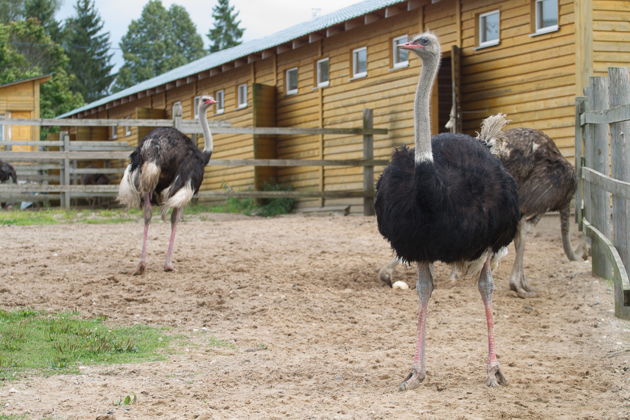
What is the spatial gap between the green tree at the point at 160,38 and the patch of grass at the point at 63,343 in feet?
251

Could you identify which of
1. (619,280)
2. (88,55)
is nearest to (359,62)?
(619,280)

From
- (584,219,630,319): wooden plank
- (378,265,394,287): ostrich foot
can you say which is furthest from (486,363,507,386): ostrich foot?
(378,265,394,287): ostrich foot

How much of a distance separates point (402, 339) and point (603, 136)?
3551mm

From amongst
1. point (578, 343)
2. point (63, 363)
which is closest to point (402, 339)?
point (578, 343)

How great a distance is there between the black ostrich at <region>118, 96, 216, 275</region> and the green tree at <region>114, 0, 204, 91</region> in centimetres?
7371

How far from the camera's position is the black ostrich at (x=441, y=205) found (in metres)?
5.23

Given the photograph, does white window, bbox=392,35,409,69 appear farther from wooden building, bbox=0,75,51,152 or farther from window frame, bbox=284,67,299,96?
wooden building, bbox=0,75,51,152

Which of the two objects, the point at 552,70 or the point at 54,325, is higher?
the point at 552,70

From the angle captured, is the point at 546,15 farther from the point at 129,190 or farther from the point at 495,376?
the point at 495,376

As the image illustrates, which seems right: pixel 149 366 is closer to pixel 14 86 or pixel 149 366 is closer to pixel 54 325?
pixel 54 325

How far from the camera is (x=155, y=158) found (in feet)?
32.2

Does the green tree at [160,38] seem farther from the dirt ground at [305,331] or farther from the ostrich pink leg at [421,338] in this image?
the ostrich pink leg at [421,338]

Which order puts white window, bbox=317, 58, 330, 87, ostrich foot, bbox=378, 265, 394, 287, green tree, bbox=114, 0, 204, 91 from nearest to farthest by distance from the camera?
ostrich foot, bbox=378, 265, 394, 287
white window, bbox=317, 58, 330, 87
green tree, bbox=114, 0, 204, 91

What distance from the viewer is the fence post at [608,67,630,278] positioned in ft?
24.2
